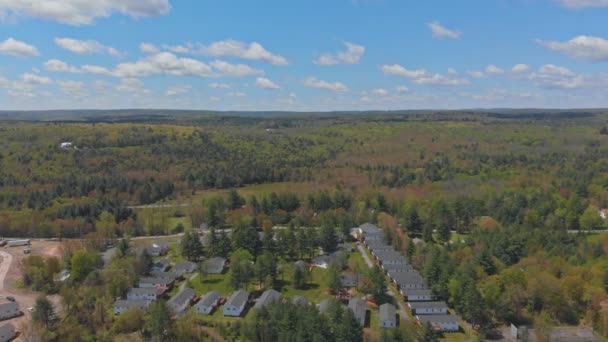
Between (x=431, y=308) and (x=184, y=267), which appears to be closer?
(x=431, y=308)

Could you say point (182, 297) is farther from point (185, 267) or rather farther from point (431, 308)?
point (431, 308)

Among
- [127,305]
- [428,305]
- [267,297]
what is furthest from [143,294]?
[428,305]

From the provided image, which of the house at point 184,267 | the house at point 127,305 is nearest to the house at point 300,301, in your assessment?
the house at point 127,305

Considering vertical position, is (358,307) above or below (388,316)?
above

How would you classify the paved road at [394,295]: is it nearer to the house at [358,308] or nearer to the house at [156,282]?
the house at [358,308]

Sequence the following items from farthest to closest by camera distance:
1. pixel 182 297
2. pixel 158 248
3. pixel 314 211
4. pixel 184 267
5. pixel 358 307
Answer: pixel 314 211 → pixel 158 248 → pixel 184 267 → pixel 182 297 → pixel 358 307

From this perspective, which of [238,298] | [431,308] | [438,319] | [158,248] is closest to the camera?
[438,319]

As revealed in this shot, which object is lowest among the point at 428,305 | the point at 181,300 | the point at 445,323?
the point at 445,323

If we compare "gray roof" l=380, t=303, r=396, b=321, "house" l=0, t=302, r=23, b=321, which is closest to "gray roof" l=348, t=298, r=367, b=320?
"gray roof" l=380, t=303, r=396, b=321
